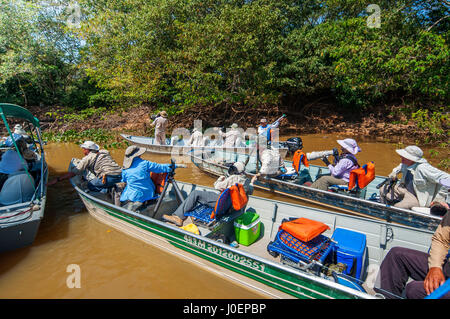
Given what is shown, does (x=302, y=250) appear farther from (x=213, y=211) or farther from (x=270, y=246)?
(x=213, y=211)

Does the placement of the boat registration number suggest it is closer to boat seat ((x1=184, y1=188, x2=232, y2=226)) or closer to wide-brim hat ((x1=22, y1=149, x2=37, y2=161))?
boat seat ((x1=184, y1=188, x2=232, y2=226))

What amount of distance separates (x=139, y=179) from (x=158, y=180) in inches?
23.8

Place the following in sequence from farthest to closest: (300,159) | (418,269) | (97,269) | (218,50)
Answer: (218,50), (300,159), (97,269), (418,269)

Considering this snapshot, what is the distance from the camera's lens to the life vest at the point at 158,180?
5.31m

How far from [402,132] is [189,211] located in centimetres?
1517

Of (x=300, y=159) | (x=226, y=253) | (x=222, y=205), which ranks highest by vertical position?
(x=300, y=159)

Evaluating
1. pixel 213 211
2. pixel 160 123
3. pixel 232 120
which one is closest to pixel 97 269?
pixel 213 211

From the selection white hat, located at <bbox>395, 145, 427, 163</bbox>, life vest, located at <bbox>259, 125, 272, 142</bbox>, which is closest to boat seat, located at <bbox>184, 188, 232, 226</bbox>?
white hat, located at <bbox>395, 145, 427, 163</bbox>

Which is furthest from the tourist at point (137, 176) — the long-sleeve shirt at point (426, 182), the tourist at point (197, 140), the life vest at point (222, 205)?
the tourist at point (197, 140)

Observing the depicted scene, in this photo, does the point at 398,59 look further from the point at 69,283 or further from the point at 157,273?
the point at 69,283

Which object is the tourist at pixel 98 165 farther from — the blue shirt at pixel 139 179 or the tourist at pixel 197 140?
the tourist at pixel 197 140

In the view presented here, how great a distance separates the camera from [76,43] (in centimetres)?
2034

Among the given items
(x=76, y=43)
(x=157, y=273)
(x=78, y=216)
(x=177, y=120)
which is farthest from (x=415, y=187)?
(x=76, y=43)

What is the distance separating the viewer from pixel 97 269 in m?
4.31
